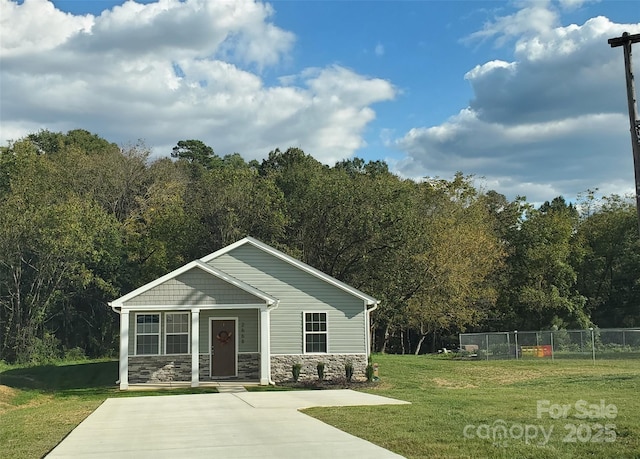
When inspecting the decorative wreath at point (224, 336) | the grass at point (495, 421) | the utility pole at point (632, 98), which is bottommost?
the grass at point (495, 421)

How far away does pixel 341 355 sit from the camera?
23.5 m

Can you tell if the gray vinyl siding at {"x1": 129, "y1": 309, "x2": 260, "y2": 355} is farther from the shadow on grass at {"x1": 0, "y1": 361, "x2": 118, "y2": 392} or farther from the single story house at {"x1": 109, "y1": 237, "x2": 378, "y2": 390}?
the shadow on grass at {"x1": 0, "y1": 361, "x2": 118, "y2": 392}

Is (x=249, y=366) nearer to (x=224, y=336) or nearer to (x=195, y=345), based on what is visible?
(x=224, y=336)

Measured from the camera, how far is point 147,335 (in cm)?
2300

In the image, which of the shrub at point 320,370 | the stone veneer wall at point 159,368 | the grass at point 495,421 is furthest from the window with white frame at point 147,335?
the grass at point 495,421

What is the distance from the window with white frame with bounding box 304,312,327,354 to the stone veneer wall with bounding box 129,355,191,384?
13.5 ft

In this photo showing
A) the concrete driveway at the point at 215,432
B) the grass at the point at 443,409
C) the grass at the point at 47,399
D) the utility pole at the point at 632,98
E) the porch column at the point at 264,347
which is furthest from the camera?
the porch column at the point at 264,347

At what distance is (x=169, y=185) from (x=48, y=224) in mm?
10933

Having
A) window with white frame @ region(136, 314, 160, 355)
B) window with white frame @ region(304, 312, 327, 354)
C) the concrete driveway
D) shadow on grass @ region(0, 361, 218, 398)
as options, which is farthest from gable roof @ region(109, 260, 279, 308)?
the concrete driveway

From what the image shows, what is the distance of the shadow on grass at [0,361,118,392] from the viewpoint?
2355 cm

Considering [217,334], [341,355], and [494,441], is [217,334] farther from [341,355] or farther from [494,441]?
[494,441]

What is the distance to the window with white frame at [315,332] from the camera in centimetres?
2353

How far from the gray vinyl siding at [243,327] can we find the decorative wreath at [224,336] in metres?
0.36

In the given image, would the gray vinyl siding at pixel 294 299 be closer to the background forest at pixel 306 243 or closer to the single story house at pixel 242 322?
the single story house at pixel 242 322
